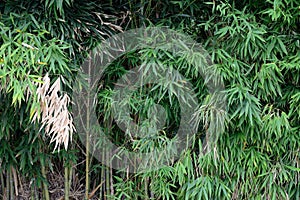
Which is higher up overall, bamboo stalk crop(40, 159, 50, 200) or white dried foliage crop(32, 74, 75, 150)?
white dried foliage crop(32, 74, 75, 150)

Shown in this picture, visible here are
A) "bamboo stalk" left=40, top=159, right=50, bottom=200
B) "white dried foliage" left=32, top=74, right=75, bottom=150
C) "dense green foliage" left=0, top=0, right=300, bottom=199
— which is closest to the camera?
"white dried foliage" left=32, top=74, right=75, bottom=150

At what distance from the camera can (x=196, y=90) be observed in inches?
96.2

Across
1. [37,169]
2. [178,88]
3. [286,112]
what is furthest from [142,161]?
[286,112]

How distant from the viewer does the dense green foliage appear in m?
2.25

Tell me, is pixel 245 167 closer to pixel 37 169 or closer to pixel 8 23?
pixel 37 169

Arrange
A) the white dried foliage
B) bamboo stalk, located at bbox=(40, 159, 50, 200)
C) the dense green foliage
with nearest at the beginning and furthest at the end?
the white dried foliage < the dense green foliage < bamboo stalk, located at bbox=(40, 159, 50, 200)

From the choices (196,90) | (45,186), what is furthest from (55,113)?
(196,90)

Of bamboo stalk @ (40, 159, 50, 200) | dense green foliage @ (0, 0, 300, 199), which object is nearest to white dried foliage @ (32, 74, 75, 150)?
dense green foliage @ (0, 0, 300, 199)

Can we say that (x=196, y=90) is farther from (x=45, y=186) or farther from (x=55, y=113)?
(x=45, y=186)

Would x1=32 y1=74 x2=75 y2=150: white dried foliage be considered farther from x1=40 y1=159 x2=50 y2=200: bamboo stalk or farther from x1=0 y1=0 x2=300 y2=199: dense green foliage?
x1=40 y1=159 x2=50 y2=200: bamboo stalk

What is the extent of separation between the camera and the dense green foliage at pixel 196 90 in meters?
2.25

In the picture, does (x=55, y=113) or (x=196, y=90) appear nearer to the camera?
(x=55, y=113)

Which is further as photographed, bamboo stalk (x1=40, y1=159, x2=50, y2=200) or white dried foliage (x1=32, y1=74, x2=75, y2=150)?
bamboo stalk (x1=40, y1=159, x2=50, y2=200)

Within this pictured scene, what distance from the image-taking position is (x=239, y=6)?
7.98 ft
